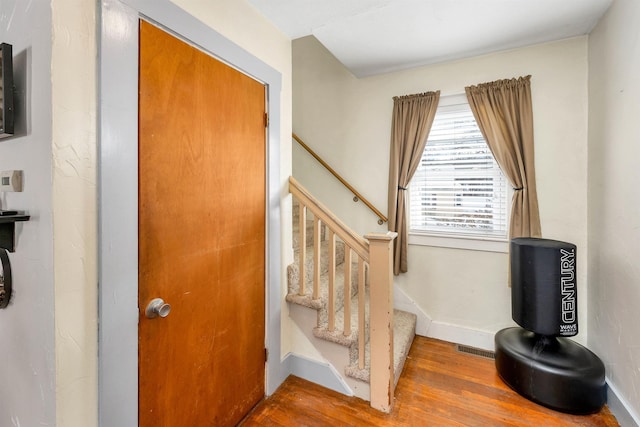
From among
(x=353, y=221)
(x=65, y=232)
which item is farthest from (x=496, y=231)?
(x=65, y=232)

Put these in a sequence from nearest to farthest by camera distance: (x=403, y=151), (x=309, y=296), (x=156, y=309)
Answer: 1. (x=156, y=309)
2. (x=309, y=296)
3. (x=403, y=151)

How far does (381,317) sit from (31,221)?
165 centimetres

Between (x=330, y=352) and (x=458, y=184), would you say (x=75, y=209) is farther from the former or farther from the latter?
(x=458, y=184)

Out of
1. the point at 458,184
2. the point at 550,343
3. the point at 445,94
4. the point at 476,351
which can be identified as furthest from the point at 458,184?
the point at 476,351

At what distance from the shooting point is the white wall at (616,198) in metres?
1.55

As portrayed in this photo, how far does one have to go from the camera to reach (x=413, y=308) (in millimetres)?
2711

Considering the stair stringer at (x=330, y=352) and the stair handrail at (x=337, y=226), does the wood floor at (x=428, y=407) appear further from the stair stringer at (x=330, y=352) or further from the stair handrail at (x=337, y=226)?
the stair handrail at (x=337, y=226)

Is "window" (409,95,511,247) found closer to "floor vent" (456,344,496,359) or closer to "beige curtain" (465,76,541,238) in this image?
"beige curtain" (465,76,541,238)

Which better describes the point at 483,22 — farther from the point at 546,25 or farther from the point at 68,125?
the point at 68,125

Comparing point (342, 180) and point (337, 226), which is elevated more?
point (342, 180)

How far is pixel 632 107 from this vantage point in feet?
5.14

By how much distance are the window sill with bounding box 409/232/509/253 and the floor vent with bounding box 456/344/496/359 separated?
33.5 inches

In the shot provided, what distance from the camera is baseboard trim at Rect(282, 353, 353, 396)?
190 centimetres

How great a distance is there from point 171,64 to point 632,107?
239 cm
